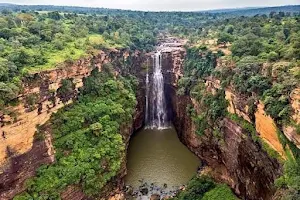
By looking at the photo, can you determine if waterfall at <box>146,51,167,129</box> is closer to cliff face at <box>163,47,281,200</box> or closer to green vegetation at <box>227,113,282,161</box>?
cliff face at <box>163,47,281,200</box>

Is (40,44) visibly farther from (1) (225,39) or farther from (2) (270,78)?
(1) (225,39)

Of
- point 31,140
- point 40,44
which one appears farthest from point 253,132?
point 40,44

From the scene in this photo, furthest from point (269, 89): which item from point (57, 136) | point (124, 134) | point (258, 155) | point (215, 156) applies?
point (57, 136)

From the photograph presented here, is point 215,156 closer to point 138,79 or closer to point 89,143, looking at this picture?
point 89,143

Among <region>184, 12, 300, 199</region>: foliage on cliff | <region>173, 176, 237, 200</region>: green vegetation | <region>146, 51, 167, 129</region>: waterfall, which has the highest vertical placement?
<region>184, 12, 300, 199</region>: foliage on cliff

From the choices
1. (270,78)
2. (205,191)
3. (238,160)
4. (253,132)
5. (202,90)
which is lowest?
(205,191)

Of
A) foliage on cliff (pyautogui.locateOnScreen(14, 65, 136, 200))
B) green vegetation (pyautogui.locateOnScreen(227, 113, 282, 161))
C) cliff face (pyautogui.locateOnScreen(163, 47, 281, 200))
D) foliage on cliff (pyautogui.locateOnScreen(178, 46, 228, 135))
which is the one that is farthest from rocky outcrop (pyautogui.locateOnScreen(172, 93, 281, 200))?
foliage on cliff (pyautogui.locateOnScreen(14, 65, 136, 200))
